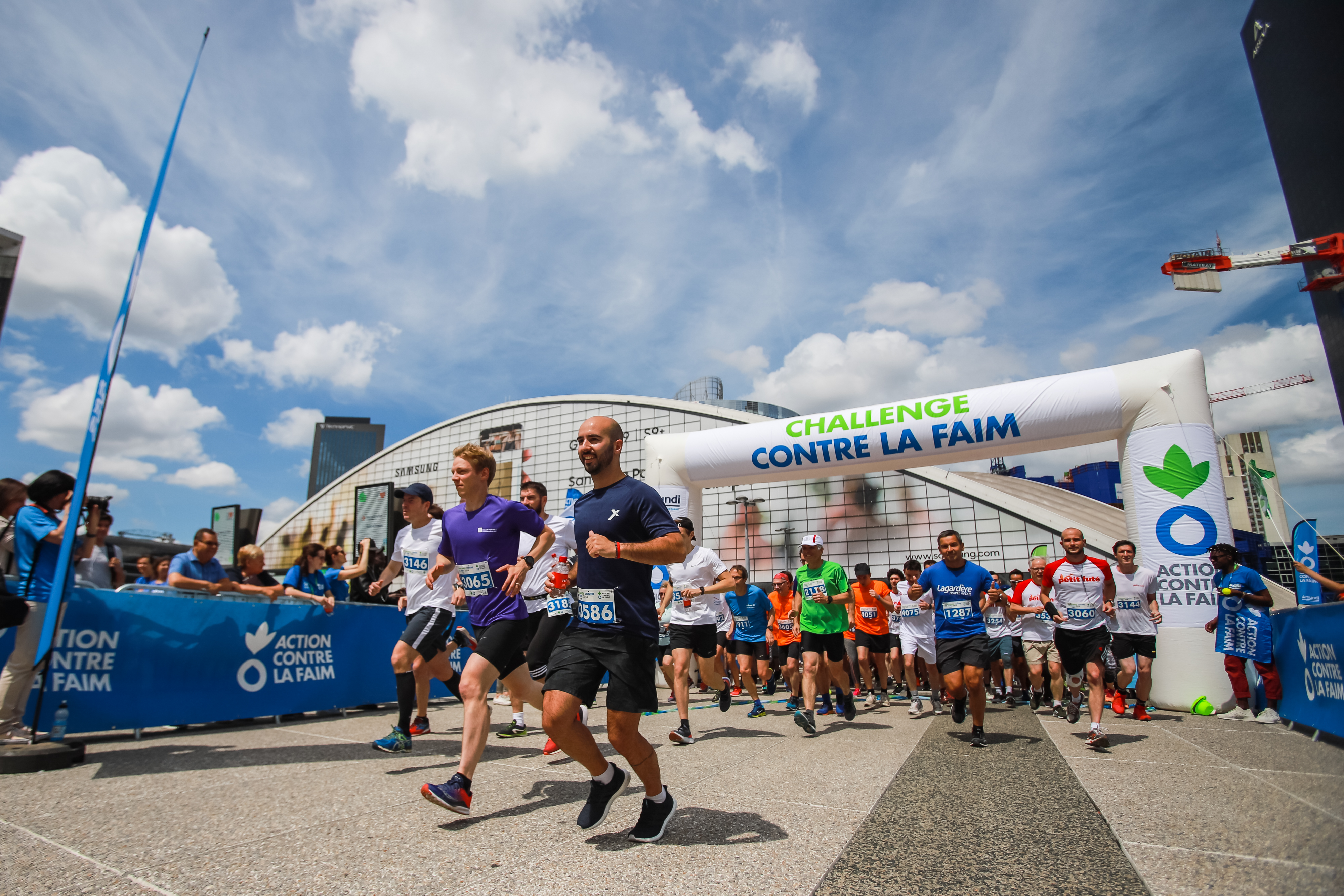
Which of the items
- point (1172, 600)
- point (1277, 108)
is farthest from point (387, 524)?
point (1277, 108)

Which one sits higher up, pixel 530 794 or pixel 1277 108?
pixel 1277 108

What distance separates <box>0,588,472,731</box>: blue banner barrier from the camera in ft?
17.5

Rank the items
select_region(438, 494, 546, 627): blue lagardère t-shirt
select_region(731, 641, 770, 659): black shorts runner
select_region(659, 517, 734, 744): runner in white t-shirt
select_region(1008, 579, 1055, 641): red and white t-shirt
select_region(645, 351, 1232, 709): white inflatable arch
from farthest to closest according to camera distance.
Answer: select_region(731, 641, 770, 659): black shorts runner, select_region(1008, 579, 1055, 641): red and white t-shirt, select_region(645, 351, 1232, 709): white inflatable arch, select_region(659, 517, 734, 744): runner in white t-shirt, select_region(438, 494, 546, 627): blue lagardère t-shirt

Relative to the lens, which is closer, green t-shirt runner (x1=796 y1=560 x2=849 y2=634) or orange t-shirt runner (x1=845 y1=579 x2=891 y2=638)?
green t-shirt runner (x1=796 y1=560 x2=849 y2=634)

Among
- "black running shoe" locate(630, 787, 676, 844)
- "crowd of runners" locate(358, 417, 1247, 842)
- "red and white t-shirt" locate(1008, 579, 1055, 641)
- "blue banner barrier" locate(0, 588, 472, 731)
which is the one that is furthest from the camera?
"red and white t-shirt" locate(1008, 579, 1055, 641)

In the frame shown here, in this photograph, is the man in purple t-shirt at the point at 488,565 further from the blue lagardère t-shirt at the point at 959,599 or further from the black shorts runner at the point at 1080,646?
the black shorts runner at the point at 1080,646

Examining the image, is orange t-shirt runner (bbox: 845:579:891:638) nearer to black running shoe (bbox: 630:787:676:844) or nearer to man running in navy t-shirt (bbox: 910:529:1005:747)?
man running in navy t-shirt (bbox: 910:529:1005:747)

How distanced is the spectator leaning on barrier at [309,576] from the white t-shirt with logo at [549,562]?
2722mm

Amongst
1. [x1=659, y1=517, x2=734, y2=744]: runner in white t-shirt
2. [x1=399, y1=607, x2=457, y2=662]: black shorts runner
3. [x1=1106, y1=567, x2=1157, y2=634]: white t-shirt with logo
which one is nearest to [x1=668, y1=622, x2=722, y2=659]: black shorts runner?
[x1=659, y1=517, x2=734, y2=744]: runner in white t-shirt

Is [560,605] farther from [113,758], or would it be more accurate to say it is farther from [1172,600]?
[1172,600]

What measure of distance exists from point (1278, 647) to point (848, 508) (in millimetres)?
18443

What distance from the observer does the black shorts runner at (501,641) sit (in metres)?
3.74

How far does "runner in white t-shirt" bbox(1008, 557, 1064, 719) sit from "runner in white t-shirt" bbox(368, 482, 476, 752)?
651 centimetres

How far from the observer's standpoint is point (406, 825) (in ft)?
9.87
